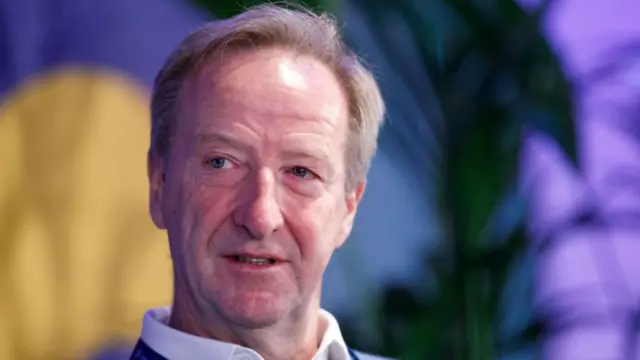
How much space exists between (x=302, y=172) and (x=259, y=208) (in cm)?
10

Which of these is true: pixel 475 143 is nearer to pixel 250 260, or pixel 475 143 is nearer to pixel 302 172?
pixel 302 172

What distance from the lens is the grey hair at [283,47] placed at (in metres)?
1.24

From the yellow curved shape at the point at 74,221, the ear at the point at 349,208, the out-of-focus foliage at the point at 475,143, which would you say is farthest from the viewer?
the out-of-focus foliage at the point at 475,143

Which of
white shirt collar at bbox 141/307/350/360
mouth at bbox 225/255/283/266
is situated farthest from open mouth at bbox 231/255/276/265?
white shirt collar at bbox 141/307/350/360

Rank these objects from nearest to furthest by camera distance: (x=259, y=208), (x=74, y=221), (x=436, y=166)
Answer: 1. (x=259, y=208)
2. (x=74, y=221)
3. (x=436, y=166)

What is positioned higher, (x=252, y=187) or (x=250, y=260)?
(x=252, y=187)

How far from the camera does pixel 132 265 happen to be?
66.1 inches

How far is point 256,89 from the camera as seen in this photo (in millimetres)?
1228

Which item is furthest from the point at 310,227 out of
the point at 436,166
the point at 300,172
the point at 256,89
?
the point at 436,166

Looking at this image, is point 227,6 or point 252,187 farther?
point 227,6

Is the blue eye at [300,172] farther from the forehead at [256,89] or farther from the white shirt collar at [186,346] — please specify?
the white shirt collar at [186,346]

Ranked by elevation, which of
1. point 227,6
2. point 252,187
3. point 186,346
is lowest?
point 186,346

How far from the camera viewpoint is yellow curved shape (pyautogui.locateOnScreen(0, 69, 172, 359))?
5.42 feet

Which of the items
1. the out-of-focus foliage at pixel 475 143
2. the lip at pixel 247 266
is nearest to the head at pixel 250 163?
the lip at pixel 247 266
